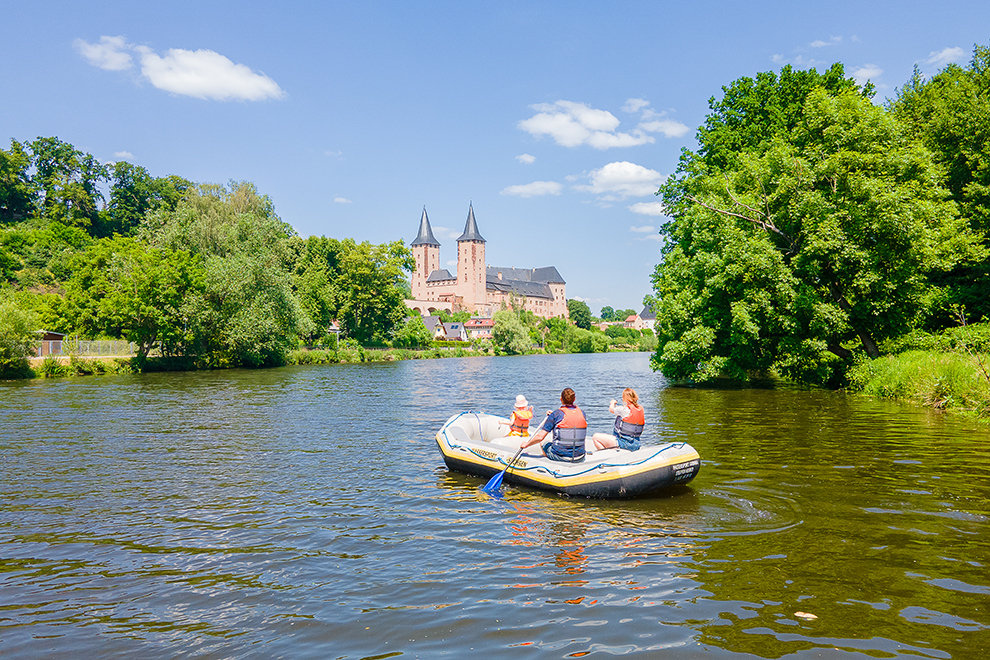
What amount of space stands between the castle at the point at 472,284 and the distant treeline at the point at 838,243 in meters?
122

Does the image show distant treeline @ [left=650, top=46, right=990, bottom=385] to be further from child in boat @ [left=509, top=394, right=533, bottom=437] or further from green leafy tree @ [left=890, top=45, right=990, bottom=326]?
child in boat @ [left=509, top=394, right=533, bottom=437]

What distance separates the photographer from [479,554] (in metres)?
6.86

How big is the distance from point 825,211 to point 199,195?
4806 cm

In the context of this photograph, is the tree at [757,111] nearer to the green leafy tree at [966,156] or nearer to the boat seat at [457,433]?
the green leafy tree at [966,156]

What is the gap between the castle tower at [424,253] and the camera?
16638cm

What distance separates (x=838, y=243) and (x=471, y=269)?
13890cm

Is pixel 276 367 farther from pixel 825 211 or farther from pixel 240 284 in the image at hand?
pixel 825 211

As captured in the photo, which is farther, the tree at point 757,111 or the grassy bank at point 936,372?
the tree at point 757,111

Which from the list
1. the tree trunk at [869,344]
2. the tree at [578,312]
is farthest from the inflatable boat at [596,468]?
the tree at [578,312]

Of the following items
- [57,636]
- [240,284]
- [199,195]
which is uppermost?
[199,195]

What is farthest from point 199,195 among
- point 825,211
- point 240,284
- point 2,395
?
point 825,211

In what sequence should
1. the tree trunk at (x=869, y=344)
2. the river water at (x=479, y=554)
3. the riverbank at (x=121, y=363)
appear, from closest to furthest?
the river water at (x=479, y=554)
the tree trunk at (x=869, y=344)
the riverbank at (x=121, y=363)

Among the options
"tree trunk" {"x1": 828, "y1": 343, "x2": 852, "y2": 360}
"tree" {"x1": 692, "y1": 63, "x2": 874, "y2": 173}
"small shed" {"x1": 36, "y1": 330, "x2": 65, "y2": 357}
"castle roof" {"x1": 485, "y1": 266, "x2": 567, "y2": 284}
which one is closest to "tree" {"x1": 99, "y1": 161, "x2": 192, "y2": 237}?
"small shed" {"x1": 36, "y1": 330, "x2": 65, "y2": 357}

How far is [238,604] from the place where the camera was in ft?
18.6
